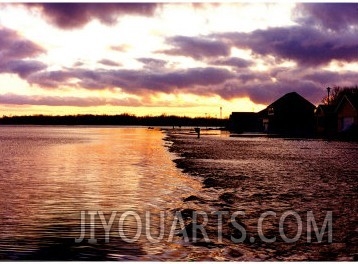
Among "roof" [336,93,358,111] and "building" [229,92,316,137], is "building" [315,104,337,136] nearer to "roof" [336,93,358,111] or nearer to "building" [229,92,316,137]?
"roof" [336,93,358,111]

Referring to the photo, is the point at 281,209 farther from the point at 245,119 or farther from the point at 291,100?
the point at 245,119

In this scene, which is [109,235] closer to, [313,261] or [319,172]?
[313,261]

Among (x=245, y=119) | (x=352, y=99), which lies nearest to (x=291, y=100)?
(x=245, y=119)

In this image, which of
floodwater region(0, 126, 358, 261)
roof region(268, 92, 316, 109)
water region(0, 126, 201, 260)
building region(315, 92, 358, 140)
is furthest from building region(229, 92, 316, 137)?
water region(0, 126, 201, 260)

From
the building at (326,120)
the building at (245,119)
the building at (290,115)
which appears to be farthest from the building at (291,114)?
the building at (245,119)

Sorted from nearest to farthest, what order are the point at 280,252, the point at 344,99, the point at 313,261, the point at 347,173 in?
1. the point at 313,261
2. the point at 280,252
3. the point at 347,173
4. the point at 344,99

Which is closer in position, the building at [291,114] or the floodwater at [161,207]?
the floodwater at [161,207]

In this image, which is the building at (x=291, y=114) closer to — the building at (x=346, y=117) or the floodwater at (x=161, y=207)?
the building at (x=346, y=117)

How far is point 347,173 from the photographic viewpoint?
19203 mm

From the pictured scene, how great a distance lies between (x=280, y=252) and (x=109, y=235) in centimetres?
351

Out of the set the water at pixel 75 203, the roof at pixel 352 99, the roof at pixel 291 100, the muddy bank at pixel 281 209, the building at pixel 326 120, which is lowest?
the water at pixel 75 203

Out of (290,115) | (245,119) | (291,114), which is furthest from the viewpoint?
(245,119)

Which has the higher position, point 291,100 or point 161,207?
point 291,100

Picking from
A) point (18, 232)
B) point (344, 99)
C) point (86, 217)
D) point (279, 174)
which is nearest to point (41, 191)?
point (86, 217)
